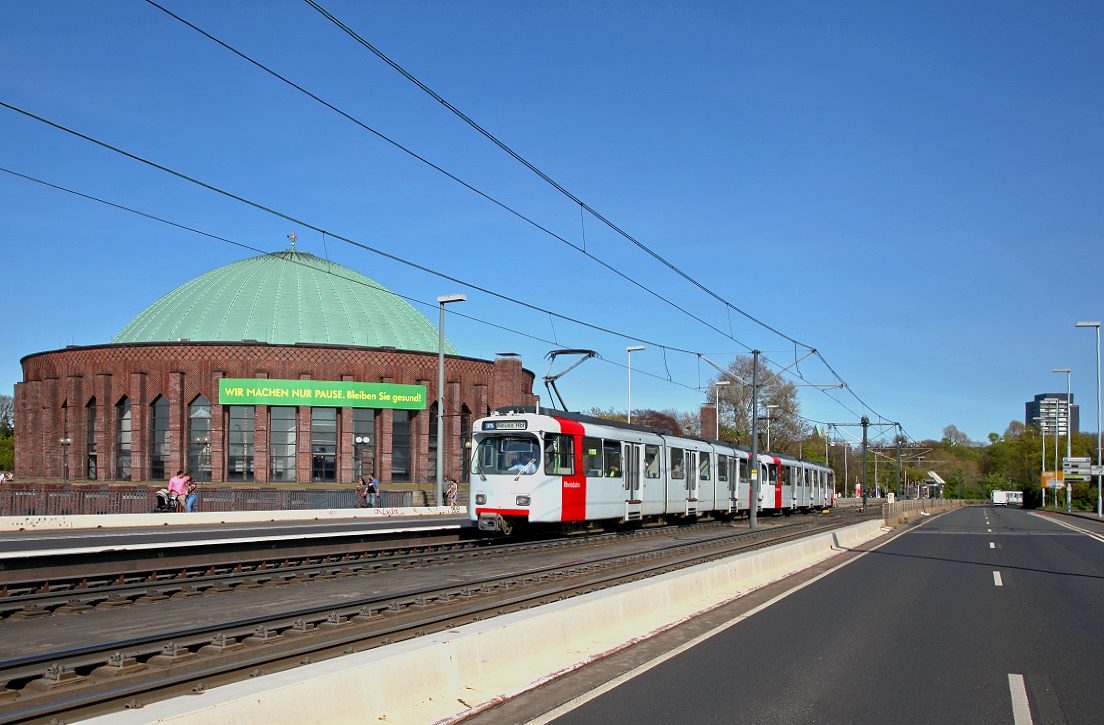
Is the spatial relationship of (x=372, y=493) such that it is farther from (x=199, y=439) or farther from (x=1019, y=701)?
(x=1019, y=701)

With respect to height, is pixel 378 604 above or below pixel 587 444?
below

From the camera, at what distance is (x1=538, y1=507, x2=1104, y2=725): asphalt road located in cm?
743

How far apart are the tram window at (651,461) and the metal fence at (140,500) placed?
15.6 metres

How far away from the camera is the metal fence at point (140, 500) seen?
3516 centimetres

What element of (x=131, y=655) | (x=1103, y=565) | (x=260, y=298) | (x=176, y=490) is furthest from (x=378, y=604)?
(x=260, y=298)

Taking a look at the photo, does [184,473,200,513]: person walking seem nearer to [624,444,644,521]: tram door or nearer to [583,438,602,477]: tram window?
[624,444,644,521]: tram door

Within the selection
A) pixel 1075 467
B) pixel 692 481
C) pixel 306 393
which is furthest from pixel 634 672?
pixel 1075 467

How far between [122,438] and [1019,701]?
6707cm

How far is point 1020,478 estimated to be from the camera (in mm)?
140875

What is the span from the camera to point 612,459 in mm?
25797

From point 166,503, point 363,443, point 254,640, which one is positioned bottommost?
point 166,503

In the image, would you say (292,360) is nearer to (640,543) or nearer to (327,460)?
(327,460)

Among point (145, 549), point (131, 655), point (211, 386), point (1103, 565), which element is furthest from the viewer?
point (211, 386)

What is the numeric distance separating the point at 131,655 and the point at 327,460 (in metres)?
56.4
